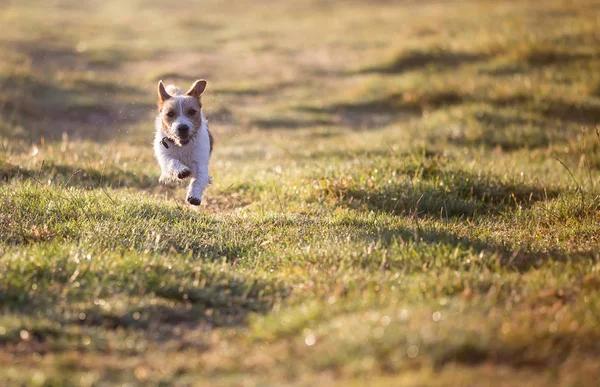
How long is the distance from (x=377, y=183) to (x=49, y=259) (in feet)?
13.8

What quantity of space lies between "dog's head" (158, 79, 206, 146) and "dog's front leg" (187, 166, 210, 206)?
39 cm

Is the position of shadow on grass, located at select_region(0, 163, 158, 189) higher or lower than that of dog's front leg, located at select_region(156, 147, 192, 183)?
lower

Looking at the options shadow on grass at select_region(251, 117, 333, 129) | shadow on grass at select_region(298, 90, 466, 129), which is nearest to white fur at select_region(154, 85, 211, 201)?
shadow on grass at select_region(251, 117, 333, 129)

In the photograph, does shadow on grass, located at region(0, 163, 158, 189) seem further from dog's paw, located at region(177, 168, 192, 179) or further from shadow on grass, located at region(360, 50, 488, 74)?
shadow on grass, located at region(360, 50, 488, 74)

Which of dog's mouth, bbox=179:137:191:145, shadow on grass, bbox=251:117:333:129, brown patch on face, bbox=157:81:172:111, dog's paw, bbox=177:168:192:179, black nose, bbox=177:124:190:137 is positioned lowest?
shadow on grass, bbox=251:117:333:129

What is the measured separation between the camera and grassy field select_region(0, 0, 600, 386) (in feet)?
12.6

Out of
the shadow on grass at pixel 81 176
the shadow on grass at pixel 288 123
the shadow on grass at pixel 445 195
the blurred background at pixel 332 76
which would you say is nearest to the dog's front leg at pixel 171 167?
the shadow on grass at pixel 81 176

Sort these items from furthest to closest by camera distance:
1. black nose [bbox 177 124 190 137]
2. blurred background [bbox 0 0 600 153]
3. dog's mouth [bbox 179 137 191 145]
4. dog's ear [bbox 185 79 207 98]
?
blurred background [bbox 0 0 600 153]
dog's ear [bbox 185 79 207 98]
dog's mouth [bbox 179 137 191 145]
black nose [bbox 177 124 190 137]

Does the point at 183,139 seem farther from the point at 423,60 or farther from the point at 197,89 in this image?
the point at 423,60

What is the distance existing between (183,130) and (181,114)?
30 centimetres

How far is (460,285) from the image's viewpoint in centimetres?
491

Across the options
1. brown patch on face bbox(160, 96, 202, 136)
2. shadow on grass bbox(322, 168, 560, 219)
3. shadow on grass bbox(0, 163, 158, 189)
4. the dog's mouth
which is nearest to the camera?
the dog's mouth

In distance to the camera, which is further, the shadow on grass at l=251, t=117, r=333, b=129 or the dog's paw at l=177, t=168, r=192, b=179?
the shadow on grass at l=251, t=117, r=333, b=129

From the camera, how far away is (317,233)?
635 cm
